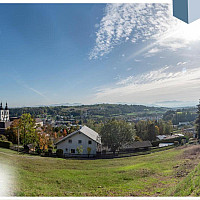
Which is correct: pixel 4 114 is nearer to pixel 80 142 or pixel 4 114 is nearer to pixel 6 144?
pixel 6 144

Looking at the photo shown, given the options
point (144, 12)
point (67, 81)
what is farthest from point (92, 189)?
A: point (144, 12)

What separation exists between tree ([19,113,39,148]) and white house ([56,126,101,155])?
36 cm

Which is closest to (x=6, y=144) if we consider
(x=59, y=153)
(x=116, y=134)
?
(x=59, y=153)

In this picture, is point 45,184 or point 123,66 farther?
point 123,66

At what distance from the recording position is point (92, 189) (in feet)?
8.14

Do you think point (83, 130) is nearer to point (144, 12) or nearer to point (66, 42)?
point (66, 42)

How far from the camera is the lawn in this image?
247 cm

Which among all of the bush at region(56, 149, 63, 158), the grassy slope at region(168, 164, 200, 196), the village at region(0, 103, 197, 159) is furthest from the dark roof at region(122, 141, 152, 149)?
the bush at region(56, 149, 63, 158)

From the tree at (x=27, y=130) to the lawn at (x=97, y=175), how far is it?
22cm

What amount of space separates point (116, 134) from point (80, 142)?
53cm

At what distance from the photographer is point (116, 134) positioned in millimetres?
2703

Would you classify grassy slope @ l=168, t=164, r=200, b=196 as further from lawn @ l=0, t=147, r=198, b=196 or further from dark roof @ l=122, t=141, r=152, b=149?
dark roof @ l=122, t=141, r=152, b=149

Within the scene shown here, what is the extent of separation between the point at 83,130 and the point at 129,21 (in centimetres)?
176

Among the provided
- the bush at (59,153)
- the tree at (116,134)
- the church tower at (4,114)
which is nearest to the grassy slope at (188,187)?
the tree at (116,134)
